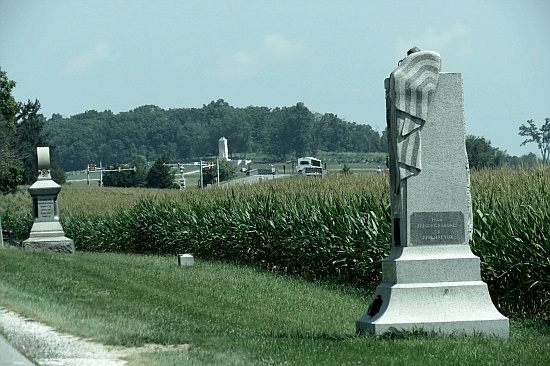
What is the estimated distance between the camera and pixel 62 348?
9406mm

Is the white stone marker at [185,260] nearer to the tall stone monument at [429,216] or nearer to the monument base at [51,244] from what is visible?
the monument base at [51,244]

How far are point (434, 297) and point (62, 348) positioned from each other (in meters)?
4.02

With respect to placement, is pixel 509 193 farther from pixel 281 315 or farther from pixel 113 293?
pixel 113 293

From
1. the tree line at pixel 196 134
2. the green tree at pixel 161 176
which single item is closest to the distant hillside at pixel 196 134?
the tree line at pixel 196 134

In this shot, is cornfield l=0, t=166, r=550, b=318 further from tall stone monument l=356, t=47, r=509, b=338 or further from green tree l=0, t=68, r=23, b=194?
green tree l=0, t=68, r=23, b=194

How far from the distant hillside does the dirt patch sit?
158m

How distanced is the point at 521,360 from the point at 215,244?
19935 mm

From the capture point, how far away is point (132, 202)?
150ft

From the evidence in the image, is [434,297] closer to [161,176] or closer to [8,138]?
[8,138]

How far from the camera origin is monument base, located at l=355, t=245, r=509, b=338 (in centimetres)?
1024

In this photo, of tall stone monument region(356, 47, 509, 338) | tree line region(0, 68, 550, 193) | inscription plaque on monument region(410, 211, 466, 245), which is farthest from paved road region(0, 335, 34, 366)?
tree line region(0, 68, 550, 193)

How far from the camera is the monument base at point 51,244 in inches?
1278

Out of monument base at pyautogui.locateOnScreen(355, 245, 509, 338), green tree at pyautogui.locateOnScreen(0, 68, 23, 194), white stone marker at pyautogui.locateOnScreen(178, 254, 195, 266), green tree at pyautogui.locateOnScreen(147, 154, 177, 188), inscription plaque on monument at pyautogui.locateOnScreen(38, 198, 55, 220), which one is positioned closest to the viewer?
monument base at pyautogui.locateOnScreen(355, 245, 509, 338)

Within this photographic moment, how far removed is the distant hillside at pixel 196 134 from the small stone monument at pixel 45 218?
13400 centimetres
